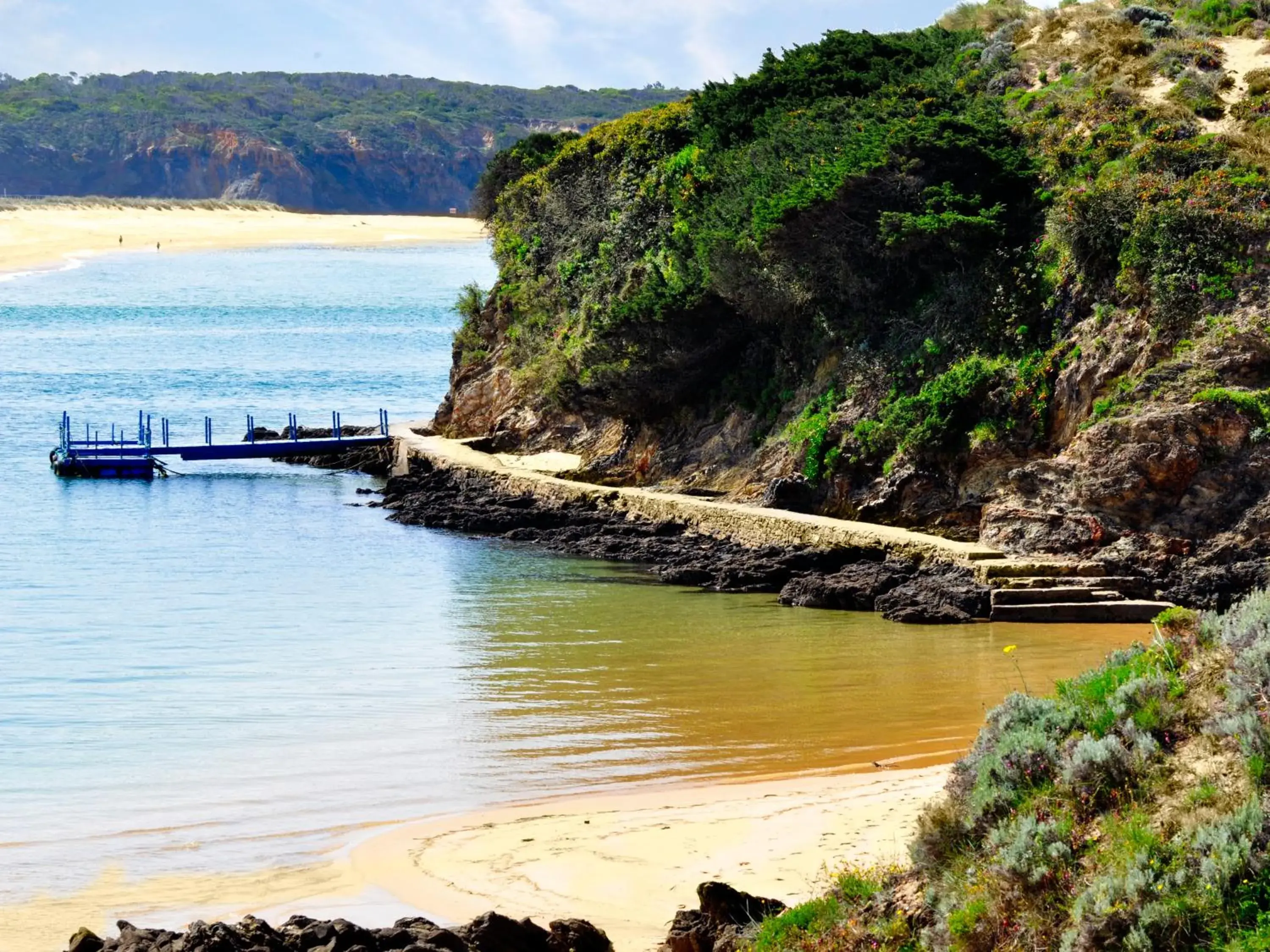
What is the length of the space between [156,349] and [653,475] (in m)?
40.2

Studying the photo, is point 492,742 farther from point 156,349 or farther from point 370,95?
point 370,95

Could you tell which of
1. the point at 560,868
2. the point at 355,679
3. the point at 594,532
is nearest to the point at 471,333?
the point at 594,532

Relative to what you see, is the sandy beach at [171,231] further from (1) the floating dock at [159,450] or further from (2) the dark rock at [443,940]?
(2) the dark rock at [443,940]

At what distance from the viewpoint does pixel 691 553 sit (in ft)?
82.2

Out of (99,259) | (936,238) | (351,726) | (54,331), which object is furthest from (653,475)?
(99,259)

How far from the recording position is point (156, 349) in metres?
65.4

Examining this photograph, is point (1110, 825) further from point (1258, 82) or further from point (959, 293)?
point (1258, 82)

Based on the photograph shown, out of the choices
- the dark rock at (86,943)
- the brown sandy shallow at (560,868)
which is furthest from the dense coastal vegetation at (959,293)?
the dark rock at (86,943)

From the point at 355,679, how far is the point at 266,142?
14960cm

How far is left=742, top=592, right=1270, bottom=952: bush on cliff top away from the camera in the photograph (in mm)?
6719

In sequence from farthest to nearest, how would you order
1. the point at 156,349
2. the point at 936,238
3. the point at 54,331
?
the point at 54,331 < the point at 156,349 < the point at 936,238

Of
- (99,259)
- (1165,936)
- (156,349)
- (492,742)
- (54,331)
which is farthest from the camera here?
(99,259)

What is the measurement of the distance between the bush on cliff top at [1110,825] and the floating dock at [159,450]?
105 ft

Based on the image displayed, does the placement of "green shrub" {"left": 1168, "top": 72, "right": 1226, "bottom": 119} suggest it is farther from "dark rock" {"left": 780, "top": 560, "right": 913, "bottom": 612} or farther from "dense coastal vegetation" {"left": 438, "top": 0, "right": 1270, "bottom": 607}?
"dark rock" {"left": 780, "top": 560, "right": 913, "bottom": 612}
